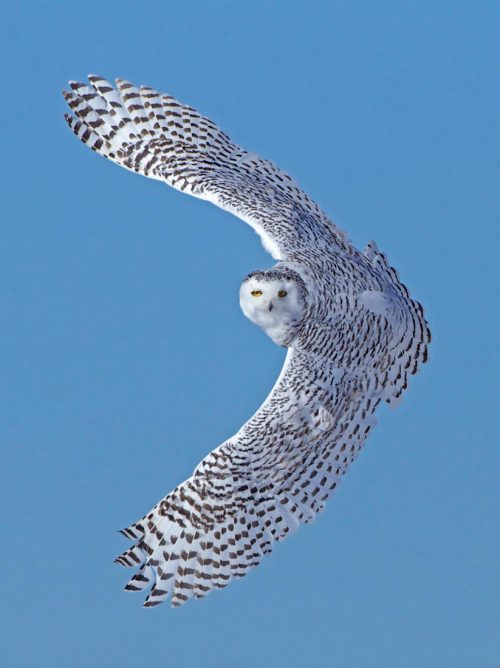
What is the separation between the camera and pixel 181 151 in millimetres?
18484

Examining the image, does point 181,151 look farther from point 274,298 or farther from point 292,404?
point 292,404

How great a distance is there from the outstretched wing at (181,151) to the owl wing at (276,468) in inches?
49.5

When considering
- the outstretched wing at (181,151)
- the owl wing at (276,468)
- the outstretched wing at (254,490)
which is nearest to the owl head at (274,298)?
the owl wing at (276,468)

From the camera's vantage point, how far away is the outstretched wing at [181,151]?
17328 millimetres

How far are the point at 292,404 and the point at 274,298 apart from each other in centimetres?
162

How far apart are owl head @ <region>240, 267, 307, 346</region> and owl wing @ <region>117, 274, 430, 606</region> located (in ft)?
2.01

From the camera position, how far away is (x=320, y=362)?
16.7 metres

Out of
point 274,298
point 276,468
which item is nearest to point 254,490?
point 276,468

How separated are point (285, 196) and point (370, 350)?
2.15 m

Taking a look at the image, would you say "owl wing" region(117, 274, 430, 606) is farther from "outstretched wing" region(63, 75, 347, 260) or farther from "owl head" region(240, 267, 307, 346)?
"outstretched wing" region(63, 75, 347, 260)

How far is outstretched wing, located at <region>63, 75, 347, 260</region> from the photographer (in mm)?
17328

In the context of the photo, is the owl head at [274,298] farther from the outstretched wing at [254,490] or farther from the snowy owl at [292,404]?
the outstretched wing at [254,490]

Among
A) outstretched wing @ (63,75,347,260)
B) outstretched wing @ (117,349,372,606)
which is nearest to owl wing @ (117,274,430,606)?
outstretched wing @ (117,349,372,606)

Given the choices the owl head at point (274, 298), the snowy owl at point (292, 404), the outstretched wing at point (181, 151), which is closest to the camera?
the owl head at point (274, 298)
